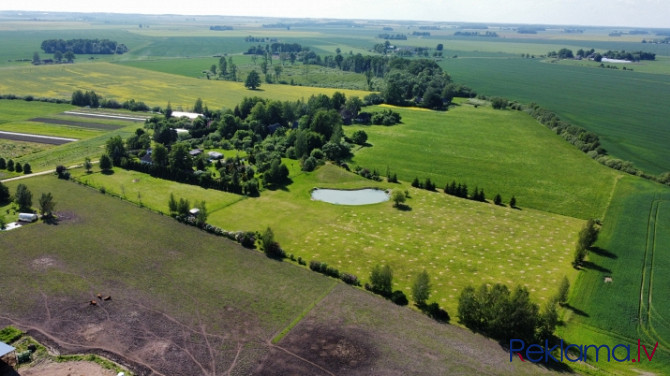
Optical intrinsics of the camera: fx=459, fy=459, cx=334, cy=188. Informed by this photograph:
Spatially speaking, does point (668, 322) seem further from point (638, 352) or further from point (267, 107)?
point (267, 107)

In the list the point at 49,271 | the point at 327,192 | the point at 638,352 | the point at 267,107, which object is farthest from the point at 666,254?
the point at 267,107

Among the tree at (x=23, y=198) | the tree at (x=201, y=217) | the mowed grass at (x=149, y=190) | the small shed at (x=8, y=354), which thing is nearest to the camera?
the small shed at (x=8, y=354)

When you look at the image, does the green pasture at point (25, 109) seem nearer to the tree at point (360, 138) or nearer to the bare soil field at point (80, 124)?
the bare soil field at point (80, 124)

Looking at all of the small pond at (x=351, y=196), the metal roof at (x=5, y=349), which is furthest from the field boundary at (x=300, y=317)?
the small pond at (x=351, y=196)

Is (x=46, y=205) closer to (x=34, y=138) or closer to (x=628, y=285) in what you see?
(x=34, y=138)

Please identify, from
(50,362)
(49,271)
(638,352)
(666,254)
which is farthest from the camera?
(666,254)
